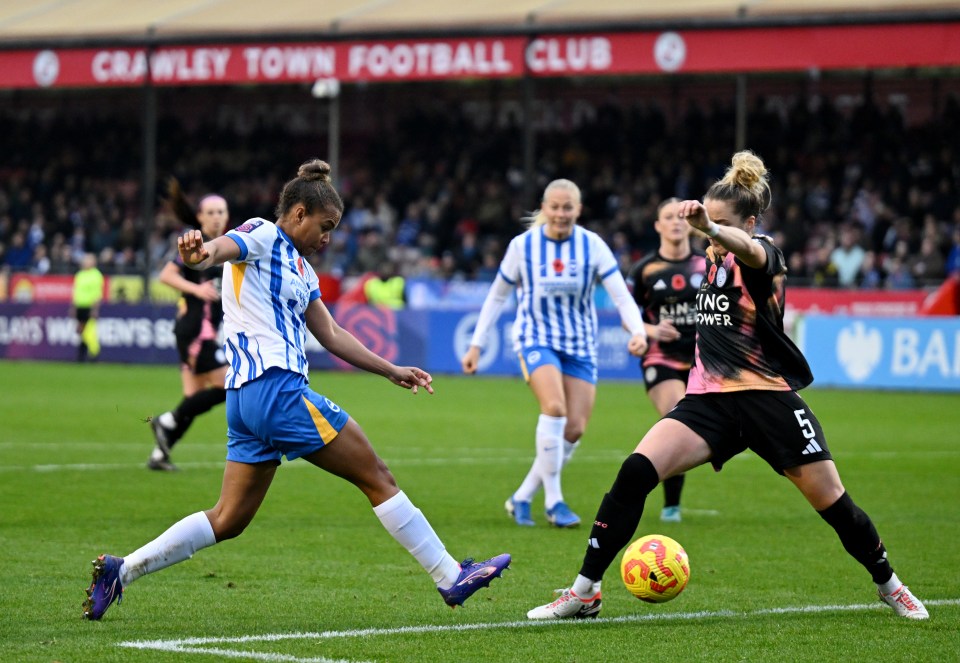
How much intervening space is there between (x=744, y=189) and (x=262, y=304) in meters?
2.15

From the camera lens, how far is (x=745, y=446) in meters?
6.84

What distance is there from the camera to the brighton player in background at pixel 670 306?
1051 cm

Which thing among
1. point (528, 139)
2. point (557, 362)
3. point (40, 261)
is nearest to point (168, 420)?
point (557, 362)

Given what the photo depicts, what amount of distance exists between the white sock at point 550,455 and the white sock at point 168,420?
3.55 m

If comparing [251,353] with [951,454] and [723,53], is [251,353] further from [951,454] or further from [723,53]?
[723,53]

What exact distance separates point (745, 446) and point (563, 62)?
72.6ft

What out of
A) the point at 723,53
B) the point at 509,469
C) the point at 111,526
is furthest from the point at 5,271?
the point at 111,526

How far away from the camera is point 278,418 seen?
6.35m

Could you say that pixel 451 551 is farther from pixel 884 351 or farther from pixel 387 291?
pixel 387 291

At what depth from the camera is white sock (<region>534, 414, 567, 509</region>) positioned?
10.1 m

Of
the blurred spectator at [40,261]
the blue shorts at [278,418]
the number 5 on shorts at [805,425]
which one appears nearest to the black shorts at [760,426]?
the number 5 on shorts at [805,425]

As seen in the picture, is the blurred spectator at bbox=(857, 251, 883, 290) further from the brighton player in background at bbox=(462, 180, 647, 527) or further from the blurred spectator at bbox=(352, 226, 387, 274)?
the brighton player in background at bbox=(462, 180, 647, 527)

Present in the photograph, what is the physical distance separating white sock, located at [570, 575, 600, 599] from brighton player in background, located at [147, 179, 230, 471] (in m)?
5.79

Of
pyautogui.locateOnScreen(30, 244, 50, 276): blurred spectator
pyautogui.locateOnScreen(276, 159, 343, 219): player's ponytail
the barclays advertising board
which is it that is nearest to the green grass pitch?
pyautogui.locateOnScreen(276, 159, 343, 219): player's ponytail
